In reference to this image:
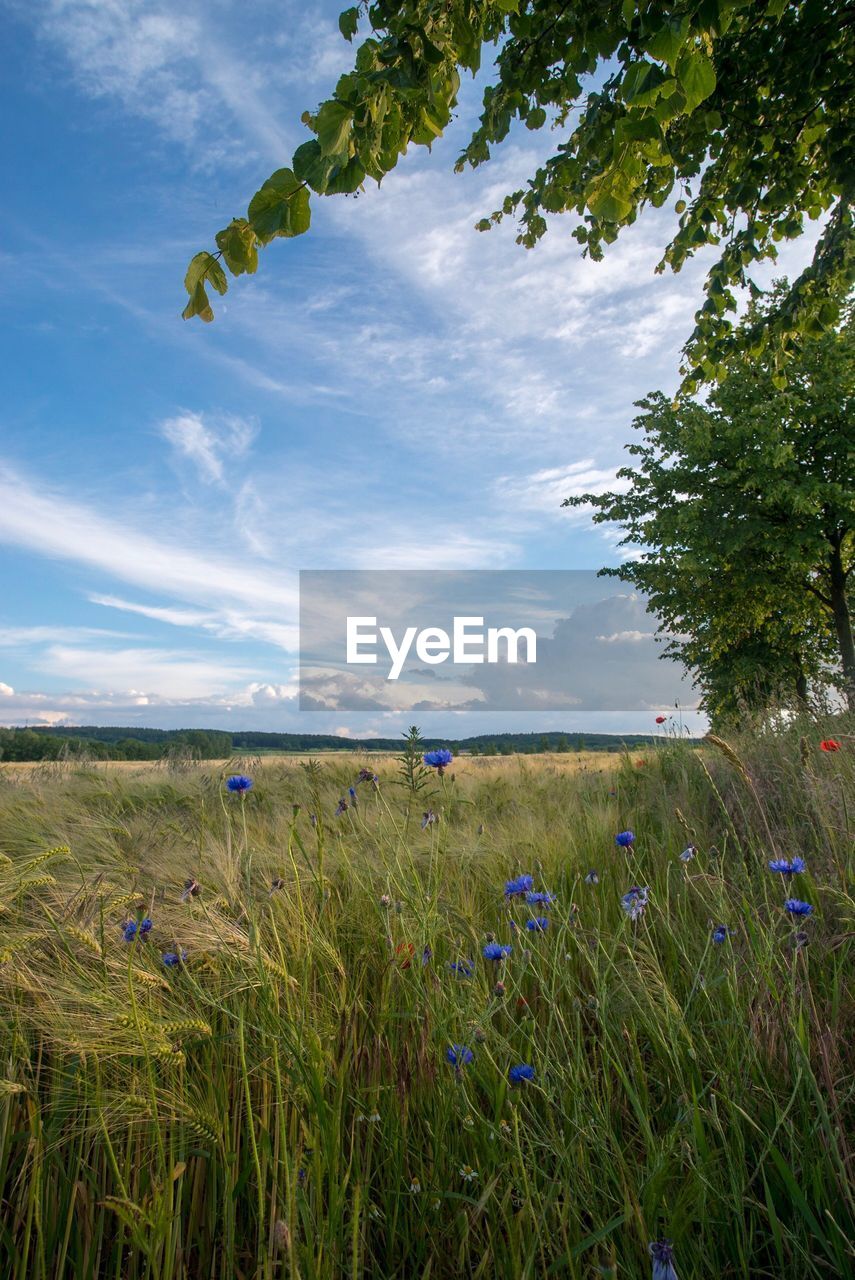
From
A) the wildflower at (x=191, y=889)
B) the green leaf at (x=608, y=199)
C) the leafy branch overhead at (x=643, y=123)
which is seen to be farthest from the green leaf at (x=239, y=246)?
the wildflower at (x=191, y=889)

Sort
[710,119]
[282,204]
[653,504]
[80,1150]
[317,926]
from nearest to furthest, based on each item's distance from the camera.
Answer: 1. [80,1150]
2. [282,204]
3. [317,926]
4. [710,119]
5. [653,504]

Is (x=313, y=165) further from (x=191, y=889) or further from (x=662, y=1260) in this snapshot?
(x=662, y=1260)

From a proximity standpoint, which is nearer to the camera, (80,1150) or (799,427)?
(80,1150)

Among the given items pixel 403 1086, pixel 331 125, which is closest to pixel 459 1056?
pixel 403 1086

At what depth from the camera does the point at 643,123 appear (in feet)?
8.18

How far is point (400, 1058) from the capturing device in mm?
1957

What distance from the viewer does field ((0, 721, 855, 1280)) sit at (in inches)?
→ 52.5

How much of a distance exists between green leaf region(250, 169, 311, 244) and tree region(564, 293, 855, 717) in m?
15.5

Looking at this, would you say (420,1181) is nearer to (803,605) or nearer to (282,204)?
(282,204)

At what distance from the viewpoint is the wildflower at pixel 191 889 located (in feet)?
7.29

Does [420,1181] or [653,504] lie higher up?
[653,504]

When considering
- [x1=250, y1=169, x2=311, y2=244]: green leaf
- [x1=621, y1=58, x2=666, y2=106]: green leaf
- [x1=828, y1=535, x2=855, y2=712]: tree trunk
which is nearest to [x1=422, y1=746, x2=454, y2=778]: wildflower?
[x1=250, y1=169, x2=311, y2=244]: green leaf

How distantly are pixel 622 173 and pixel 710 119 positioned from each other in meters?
3.04

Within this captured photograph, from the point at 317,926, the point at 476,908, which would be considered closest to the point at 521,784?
the point at 476,908
